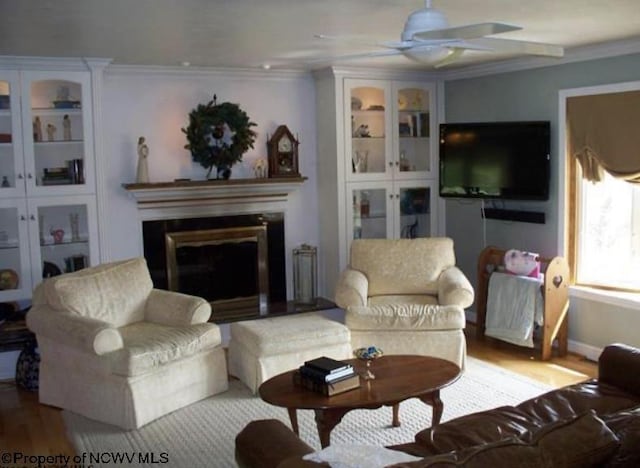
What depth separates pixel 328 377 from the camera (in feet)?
11.4

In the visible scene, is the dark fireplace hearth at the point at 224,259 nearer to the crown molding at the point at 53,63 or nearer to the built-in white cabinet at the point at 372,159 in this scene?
the built-in white cabinet at the point at 372,159

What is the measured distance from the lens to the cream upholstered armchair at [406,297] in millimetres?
4891

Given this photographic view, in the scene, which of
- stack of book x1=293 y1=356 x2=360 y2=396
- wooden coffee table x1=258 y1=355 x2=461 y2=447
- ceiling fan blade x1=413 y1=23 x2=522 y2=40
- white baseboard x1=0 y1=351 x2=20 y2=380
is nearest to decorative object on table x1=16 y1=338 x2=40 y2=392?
white baseboard x1=0 y1=351 x2=20 y2=380

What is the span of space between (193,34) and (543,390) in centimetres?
324

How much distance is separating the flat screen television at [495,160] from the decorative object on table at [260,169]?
1605mm

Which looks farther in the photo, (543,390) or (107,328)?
(543,390)

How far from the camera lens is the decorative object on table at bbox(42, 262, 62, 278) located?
17.7 feet

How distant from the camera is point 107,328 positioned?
13.8 feet

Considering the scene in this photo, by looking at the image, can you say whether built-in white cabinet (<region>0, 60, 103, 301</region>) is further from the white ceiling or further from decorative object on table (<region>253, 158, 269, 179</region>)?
decorative object on table (<region>253, 158, 269, 179</region>)

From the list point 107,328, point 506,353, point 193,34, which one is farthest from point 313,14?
point 506,353

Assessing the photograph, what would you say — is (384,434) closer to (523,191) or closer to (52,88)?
(523,191)

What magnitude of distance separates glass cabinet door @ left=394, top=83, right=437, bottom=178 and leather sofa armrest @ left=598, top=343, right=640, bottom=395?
11.2 feet

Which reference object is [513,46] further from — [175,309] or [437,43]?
A: [175,309]

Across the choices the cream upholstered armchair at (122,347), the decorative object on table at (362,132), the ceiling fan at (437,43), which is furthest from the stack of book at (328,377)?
the decorative object on table at (362,132)
